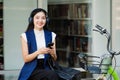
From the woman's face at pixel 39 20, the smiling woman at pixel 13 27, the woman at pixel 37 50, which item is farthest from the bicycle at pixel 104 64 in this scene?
the smiling woman at pixel 13 27

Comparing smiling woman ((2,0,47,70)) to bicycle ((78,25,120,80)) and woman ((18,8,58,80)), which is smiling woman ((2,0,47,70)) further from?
bicycle ((78,25,120,80))

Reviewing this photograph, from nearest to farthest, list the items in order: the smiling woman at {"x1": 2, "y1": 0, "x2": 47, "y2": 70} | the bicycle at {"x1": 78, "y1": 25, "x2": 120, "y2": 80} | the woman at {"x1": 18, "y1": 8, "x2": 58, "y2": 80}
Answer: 1. the bicycle at {"x1": 78, "y1": 25, "x2": 120, "y2": 80}
2. the woman at {"x1": 18, "y1": 8, "x2": 58, "y2": 80}
3. the smiling woman at {"x1": 2, "y1": 0, "x2": 47, "y2": 70}

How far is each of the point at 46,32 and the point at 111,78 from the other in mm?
928

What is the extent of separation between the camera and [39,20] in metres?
4.39

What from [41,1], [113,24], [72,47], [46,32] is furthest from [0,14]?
[46,32]

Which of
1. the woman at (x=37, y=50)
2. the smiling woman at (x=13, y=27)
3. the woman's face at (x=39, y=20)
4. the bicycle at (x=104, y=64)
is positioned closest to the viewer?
the bicycle at (x=104, y=64)

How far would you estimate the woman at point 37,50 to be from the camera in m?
4.20

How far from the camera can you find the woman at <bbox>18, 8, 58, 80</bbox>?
4.20 metres

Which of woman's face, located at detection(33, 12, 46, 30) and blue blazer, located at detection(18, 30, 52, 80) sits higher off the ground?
woman's face, located at detection(33, 12, 46, 30)

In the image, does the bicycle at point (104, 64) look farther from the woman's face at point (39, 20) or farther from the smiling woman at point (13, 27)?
the smiling woman at point (13, 27)

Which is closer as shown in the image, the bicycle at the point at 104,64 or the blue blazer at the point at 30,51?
the bicycle at the point at 104,64

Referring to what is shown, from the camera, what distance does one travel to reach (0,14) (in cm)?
736

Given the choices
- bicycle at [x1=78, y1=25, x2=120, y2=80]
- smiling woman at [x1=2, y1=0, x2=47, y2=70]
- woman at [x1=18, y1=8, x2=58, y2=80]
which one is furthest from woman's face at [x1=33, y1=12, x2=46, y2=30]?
smiling woman at [x1=2, y1=0, x2=47, y2=70]

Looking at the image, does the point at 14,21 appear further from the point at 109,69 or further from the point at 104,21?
the point at 109,69
